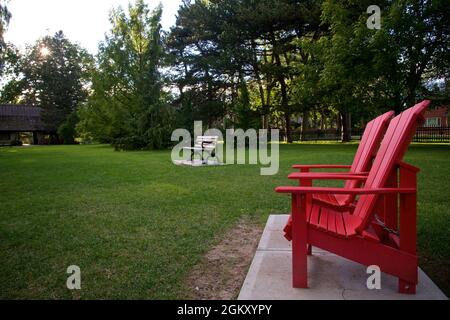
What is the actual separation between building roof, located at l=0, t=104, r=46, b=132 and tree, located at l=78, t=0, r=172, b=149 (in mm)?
24269

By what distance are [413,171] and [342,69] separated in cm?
1981

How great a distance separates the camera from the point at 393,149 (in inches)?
107

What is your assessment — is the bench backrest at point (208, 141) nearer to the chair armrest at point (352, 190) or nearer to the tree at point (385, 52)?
the tree at point (385, 52)

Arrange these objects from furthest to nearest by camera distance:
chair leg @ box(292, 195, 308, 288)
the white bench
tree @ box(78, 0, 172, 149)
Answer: tree @ box(78, 0, 172, 149) < the white bench < chair leg @ box(292, 195, 308, 288)

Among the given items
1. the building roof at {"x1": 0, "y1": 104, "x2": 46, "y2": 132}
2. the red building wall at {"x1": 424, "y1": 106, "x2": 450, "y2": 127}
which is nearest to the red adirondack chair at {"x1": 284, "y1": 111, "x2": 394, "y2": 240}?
the red building wall at {"x1": 424, "y1": 106, "x2": 450, "y2": 127}

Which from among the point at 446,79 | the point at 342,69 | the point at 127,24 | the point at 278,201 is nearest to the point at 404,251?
the point at 278,201

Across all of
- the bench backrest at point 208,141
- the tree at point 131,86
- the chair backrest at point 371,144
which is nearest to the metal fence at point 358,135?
the tree at point 131,86

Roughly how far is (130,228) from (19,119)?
56.9 meters

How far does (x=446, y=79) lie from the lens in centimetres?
2472

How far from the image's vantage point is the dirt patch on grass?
3008 mm

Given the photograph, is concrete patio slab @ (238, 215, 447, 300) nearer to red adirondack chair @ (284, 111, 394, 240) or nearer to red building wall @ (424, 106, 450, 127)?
red adirondack chair @ (284, 111, 394, 240)

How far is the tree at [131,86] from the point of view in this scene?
83.4 feet

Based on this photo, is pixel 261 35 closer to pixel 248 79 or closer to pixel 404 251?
pixel 248 79

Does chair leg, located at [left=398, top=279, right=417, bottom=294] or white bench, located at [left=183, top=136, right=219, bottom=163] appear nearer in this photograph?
chair leg, located at [left=398, top=279, right=417, bottom=294]
